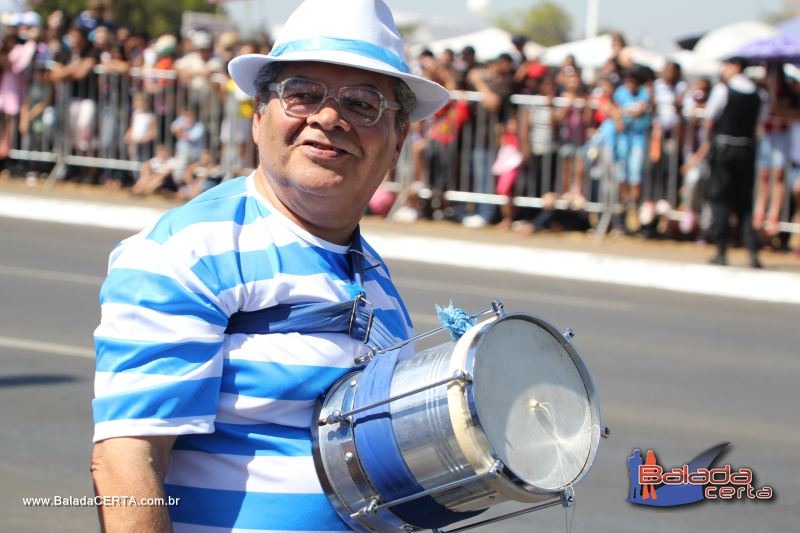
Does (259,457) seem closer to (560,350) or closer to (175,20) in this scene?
(560,350)

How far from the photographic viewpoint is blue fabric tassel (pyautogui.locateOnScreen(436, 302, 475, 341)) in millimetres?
2490

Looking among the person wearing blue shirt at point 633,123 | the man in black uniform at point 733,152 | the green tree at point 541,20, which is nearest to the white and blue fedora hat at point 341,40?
the man in black uniform at point 733,152

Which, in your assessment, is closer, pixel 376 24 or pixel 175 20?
pixel 376 24

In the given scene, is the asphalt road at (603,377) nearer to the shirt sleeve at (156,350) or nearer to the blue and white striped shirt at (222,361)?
the blue and white striped shirt at (222,361)

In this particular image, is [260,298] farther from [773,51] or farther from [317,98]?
[773,51]

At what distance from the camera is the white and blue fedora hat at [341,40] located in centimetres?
243

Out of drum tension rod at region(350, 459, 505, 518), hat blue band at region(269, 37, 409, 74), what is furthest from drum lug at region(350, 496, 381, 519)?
hat blue band at region(269, 37, 409, 74)

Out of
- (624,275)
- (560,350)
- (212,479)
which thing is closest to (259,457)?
(212,479)

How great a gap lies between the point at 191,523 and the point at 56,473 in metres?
3.51

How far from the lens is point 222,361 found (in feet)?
7.54

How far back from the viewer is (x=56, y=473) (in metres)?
5.66

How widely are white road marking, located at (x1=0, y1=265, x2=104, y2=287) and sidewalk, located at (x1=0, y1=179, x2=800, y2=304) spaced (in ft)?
12.3

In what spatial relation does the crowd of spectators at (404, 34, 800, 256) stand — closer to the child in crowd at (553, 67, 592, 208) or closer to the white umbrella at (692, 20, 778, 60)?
the child in crowd at (553, 67, 592, 208)

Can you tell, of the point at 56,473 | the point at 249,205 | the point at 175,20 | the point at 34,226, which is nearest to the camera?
the point at 249,205
